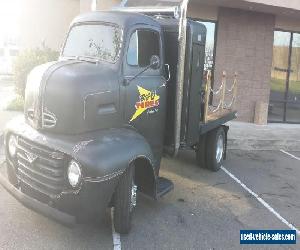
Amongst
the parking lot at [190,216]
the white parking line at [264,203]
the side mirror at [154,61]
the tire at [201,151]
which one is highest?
the side mirror at [154,61]

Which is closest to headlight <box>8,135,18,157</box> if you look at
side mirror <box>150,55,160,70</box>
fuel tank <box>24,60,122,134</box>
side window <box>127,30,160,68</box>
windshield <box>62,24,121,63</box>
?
fuel tank <box>24,60,122,134</box>

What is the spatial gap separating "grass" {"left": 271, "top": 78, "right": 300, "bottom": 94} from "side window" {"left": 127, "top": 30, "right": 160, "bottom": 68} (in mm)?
9529

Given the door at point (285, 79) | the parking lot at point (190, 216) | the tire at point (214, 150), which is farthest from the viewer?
the door at point (285, 79)

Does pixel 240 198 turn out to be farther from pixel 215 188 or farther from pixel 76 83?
pixel 76 83

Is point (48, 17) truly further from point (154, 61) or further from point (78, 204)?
point (78, 204)

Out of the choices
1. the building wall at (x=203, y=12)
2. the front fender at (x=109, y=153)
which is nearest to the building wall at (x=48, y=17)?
the building wall at (x=203, y=12)

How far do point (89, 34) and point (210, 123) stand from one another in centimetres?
313

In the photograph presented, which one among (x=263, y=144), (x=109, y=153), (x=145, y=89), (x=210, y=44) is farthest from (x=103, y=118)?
(x=210, y=44)

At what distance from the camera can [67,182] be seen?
4766 mm

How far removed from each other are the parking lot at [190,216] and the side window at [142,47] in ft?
6.99

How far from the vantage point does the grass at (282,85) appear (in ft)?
49.3

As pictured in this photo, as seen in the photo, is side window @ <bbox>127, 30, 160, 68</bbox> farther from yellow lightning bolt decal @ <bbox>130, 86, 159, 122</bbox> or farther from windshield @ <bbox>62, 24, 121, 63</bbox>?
yellow lightning bolt decal @ <bbox>130, 86, 159, 122</bbox>

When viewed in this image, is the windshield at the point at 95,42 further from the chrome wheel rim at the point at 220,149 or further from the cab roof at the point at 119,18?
the chrome wheel rim at the point at 220,149

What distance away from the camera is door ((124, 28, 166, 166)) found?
19.0 ft
